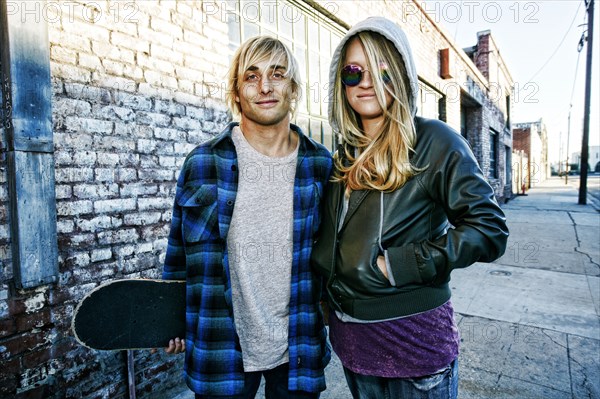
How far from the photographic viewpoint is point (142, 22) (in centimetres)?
243

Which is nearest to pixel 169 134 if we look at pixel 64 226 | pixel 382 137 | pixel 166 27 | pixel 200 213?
pixel 166 27

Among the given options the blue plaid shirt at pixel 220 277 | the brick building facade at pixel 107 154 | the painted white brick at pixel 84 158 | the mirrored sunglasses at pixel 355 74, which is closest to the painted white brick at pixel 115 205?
the brick building facade at pixel 107 154

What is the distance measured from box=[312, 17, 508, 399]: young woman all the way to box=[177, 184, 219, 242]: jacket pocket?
495 mm

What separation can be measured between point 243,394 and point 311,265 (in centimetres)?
63

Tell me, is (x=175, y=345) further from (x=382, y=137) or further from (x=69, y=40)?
(x=69, y=40)

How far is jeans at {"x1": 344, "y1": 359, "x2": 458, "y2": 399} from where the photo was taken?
1251mm

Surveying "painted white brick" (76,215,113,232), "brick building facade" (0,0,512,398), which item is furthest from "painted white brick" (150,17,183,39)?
"painted white brick" (76,215,113,232)

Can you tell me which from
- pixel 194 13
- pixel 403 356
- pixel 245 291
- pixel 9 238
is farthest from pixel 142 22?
pixel 403 356

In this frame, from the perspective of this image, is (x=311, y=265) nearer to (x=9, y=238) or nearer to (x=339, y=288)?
(x=339, y=288)

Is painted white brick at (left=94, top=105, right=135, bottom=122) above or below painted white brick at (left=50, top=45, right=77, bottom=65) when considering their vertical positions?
Answer: below

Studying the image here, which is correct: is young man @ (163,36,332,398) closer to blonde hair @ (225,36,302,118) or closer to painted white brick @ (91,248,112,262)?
blonde hair @ (225,36,302,118)

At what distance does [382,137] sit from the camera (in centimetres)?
141

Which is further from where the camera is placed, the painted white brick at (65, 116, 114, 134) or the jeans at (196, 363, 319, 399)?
the painted white brick at (65, 116, 114, 134)

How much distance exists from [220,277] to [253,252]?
6.9 inches
